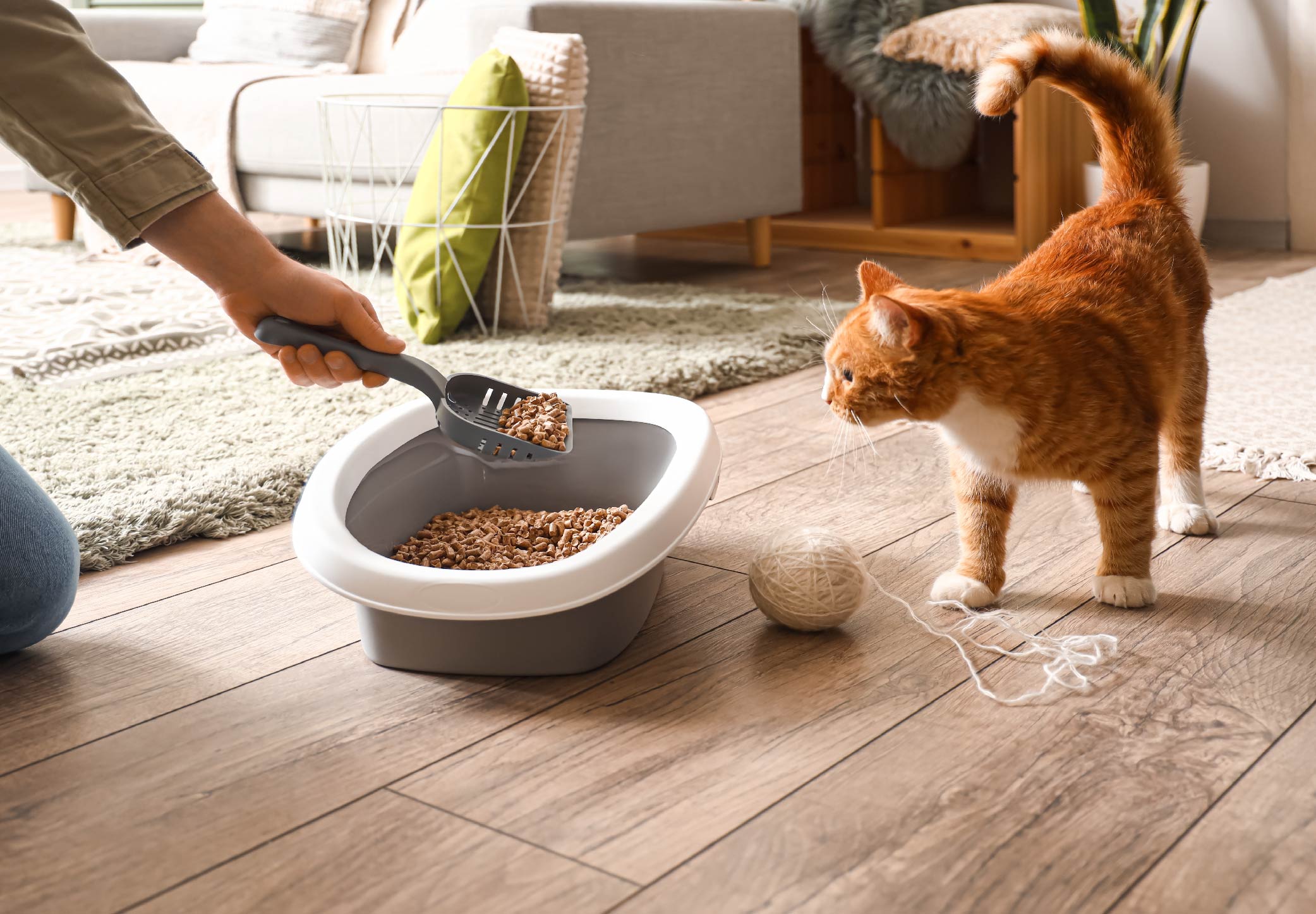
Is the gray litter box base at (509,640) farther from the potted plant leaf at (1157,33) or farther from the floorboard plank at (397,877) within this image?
the potted plant leaf at (1157,33)

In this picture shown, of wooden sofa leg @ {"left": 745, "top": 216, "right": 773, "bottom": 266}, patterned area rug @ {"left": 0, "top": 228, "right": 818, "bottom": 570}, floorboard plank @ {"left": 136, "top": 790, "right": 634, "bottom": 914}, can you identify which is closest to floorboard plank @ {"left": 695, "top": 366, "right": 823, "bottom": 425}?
patterned area rug @ {"left": 0, "top": 228, "right": 818, "bottom": 570}

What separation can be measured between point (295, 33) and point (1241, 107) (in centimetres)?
270

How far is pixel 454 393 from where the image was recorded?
1.21m

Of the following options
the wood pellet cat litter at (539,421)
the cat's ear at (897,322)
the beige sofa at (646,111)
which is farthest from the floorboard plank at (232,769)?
the beige sofa at (646,111)

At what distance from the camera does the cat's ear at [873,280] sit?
1.16 metres

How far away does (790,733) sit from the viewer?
94 centimetres

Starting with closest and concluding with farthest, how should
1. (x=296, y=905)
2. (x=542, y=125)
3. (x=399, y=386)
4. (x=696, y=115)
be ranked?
(x=296, y=905), (x=399, y=386), (x=542, y=125), (x=696, y=115)

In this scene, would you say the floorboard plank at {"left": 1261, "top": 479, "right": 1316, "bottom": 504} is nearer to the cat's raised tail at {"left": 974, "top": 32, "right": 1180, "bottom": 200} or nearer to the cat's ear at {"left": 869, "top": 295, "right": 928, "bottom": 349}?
the cat's raised tail at {"left": 974, "top": 32, "right": 1180, "bottom": 200}

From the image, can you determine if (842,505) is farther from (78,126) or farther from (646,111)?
(646,111)

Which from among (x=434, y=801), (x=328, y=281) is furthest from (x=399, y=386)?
(x=434, y=801)

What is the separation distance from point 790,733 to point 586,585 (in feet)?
0.65

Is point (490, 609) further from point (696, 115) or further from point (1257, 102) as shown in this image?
point (1257, 102)

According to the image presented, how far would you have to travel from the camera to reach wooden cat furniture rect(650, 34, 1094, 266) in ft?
10.5

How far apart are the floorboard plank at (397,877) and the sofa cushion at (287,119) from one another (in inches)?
81.0
